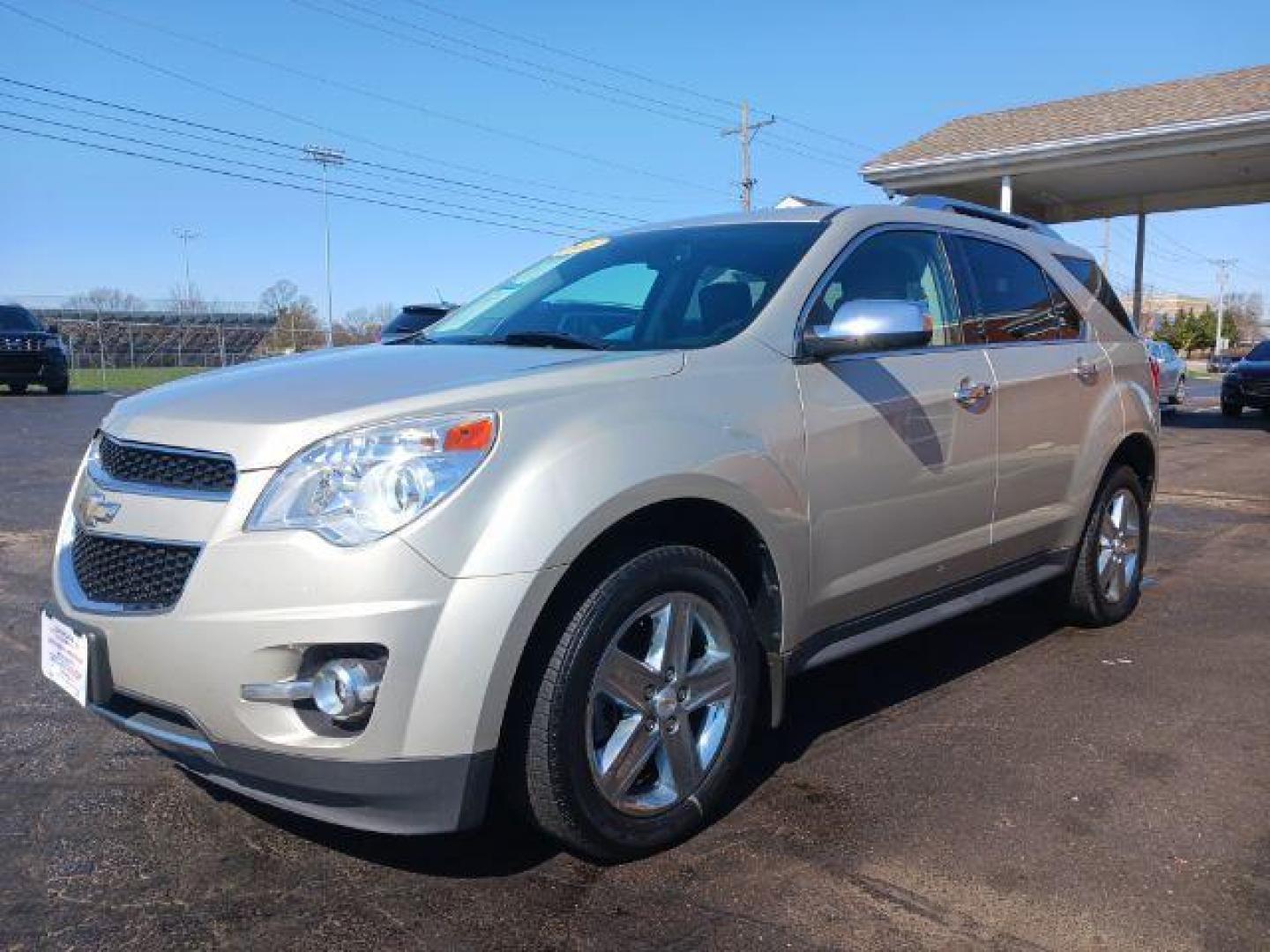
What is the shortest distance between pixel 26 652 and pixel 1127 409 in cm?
491

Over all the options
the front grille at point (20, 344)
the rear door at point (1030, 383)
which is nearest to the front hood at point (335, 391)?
the rear door at point (1030, 383)

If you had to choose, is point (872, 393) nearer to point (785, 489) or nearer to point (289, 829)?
point (785, 489)

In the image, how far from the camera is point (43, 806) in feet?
10.1

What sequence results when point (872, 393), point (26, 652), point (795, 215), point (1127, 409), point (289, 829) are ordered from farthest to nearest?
point (1127, 409), point (26, 652), point (795, 215), point (872, 393), point (289, 829)

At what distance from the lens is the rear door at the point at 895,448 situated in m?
3.28

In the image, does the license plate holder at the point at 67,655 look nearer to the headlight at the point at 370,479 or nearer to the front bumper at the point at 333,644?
the front bumper at the point at 333,644

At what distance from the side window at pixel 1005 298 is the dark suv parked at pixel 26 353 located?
66.7 feet

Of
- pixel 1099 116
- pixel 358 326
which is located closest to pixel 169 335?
pixel 358 326

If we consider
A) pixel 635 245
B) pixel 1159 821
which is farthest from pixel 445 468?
pixel 1159 821

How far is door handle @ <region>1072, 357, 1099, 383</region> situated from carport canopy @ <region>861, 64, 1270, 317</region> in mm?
13031

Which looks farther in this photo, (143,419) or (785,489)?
(785,489)

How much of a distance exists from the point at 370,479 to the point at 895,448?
1.79 metres

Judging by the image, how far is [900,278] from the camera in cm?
388

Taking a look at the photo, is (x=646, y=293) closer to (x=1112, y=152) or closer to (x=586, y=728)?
(x=586, y=728)
